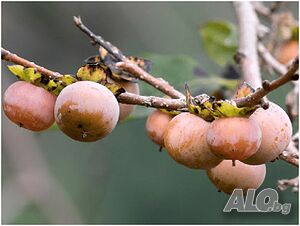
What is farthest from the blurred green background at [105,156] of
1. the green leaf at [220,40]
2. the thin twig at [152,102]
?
the thin twig at [152,102]

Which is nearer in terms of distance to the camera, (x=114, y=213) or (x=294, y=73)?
(x=294, y=73)

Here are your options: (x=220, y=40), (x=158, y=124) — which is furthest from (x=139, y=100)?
(x=220, y=40)

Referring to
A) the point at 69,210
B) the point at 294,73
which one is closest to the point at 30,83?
the point at 294,73

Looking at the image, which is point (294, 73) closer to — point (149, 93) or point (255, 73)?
point (255, 73)

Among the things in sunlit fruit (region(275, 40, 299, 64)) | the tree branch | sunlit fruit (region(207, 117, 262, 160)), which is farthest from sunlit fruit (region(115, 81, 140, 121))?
sunlit fruit (region(275, 40, 299, 64))

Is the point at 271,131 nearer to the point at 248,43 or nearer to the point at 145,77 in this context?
the point at 145,77

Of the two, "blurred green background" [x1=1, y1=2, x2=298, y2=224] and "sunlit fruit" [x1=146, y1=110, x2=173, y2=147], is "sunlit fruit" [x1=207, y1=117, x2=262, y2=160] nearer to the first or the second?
"sunlit fruit" [x1=146, y1=110, x2=173, y2=147]

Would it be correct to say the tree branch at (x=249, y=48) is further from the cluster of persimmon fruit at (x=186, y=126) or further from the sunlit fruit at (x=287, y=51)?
the cluster of persimmon fruit at (x=186, y=126)
